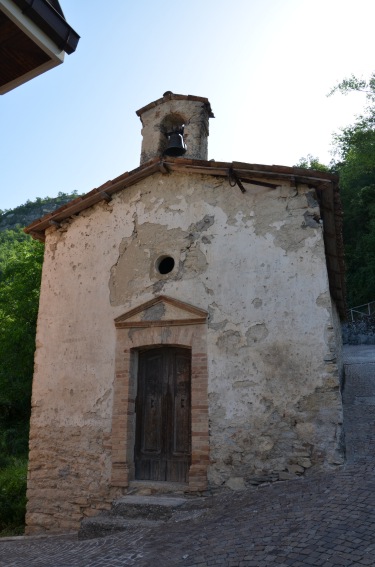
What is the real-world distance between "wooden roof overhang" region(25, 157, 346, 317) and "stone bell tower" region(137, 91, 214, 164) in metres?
0.72

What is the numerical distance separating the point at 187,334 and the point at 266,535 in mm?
3305

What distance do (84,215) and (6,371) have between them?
992 centimetres

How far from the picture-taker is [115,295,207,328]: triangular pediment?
22.9 feet

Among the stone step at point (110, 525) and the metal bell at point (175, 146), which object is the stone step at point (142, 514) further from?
the metal bell at point (175, 146)

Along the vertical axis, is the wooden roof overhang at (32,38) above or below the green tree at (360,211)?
below

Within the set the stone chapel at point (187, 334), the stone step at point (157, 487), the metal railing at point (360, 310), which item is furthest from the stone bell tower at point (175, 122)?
the metal railing at point (360, 310)

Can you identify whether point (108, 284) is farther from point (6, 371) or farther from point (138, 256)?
point (6, 371)

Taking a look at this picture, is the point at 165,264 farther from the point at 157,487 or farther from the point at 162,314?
the point at 157,487

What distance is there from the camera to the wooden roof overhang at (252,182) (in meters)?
6.78

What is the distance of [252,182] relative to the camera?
7.18m

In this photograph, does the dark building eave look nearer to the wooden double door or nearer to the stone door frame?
the stone door frame

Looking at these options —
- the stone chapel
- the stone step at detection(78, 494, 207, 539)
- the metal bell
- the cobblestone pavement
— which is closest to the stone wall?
the stone chapel

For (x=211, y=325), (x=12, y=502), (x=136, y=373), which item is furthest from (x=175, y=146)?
(x=12, y=502)

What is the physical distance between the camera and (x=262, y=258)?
22.6 feet
